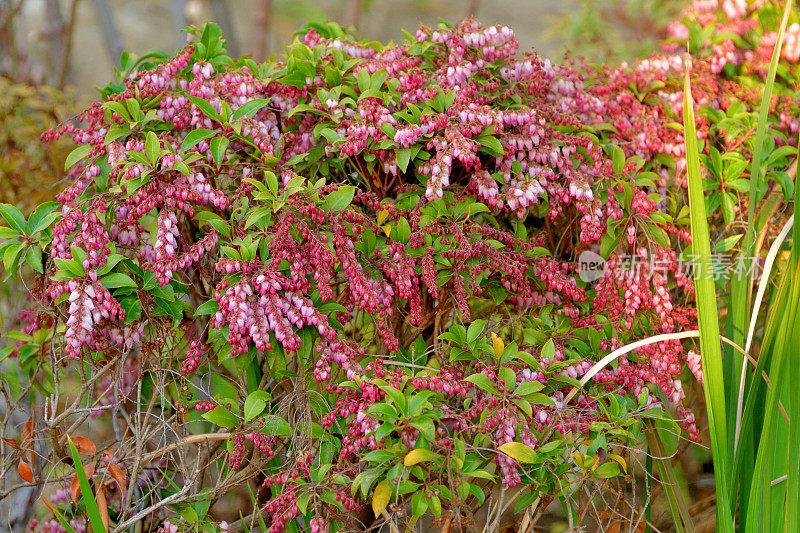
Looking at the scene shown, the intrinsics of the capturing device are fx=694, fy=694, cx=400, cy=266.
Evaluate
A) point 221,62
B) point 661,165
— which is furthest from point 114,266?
point 661,165

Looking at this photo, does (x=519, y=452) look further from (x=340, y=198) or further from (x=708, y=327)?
(x=340, y=198)

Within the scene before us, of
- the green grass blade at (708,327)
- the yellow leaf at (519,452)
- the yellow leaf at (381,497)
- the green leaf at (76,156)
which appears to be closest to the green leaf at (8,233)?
the green leaf at (76,156)

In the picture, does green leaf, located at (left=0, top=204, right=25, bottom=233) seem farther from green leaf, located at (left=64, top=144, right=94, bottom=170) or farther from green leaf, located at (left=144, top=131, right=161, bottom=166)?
green leaf, located at (left=144, top=131, right=161, bottom=166)

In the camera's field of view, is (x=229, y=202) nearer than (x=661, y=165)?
Yes

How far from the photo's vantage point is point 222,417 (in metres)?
1.90

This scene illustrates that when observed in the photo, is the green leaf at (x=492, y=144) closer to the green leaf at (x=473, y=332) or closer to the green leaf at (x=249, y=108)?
the green leaf at (x=473, y=332)

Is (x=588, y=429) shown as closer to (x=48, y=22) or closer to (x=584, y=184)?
(x=584, y=184)

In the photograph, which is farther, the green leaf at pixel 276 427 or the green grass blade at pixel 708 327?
the green leaf at pixel 276 427

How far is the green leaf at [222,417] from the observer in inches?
73.8

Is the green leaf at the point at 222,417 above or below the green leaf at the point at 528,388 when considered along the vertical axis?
below

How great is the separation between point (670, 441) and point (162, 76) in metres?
1.92

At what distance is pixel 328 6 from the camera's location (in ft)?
56.3

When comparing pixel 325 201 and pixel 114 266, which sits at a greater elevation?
pixel 325 201

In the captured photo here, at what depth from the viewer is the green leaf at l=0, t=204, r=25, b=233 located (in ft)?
6.41
